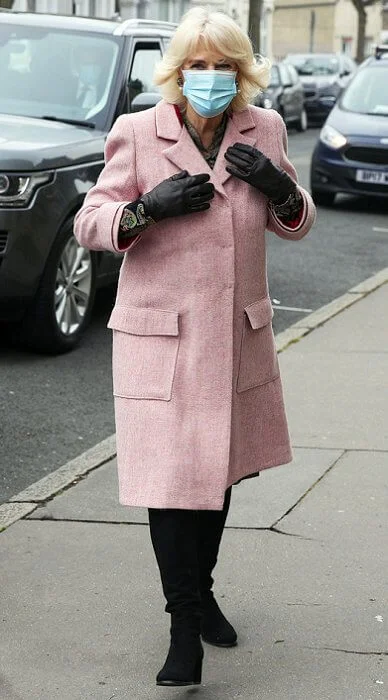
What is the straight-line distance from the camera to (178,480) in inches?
156

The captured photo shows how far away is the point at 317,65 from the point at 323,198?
25.8m

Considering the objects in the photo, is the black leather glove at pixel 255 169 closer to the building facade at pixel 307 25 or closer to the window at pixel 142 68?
the window at pixel 142 68

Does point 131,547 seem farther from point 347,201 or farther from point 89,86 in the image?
point 347,201

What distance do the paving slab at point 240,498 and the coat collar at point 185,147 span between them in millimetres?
1844

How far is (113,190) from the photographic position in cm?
400

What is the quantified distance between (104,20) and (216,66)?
6371 mm

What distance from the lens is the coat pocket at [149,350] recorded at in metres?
3.97

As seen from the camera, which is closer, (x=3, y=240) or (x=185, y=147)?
(x=185, y=147)

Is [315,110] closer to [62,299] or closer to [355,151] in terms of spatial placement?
[355,151]

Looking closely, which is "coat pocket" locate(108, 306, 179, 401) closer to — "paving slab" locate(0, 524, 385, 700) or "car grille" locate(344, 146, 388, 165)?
"paving slab" locate(0, 524, 385, 700)

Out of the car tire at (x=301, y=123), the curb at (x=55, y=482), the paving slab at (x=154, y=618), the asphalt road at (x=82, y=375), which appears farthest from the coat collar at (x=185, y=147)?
the car tire at (x=301, y=123)

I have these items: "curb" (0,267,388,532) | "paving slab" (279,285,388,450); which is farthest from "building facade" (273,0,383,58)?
"curb" (0,267,388,532)

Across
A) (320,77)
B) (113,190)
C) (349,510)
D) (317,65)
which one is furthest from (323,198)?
(317,65)

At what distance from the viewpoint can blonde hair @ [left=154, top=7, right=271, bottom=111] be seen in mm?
3836
